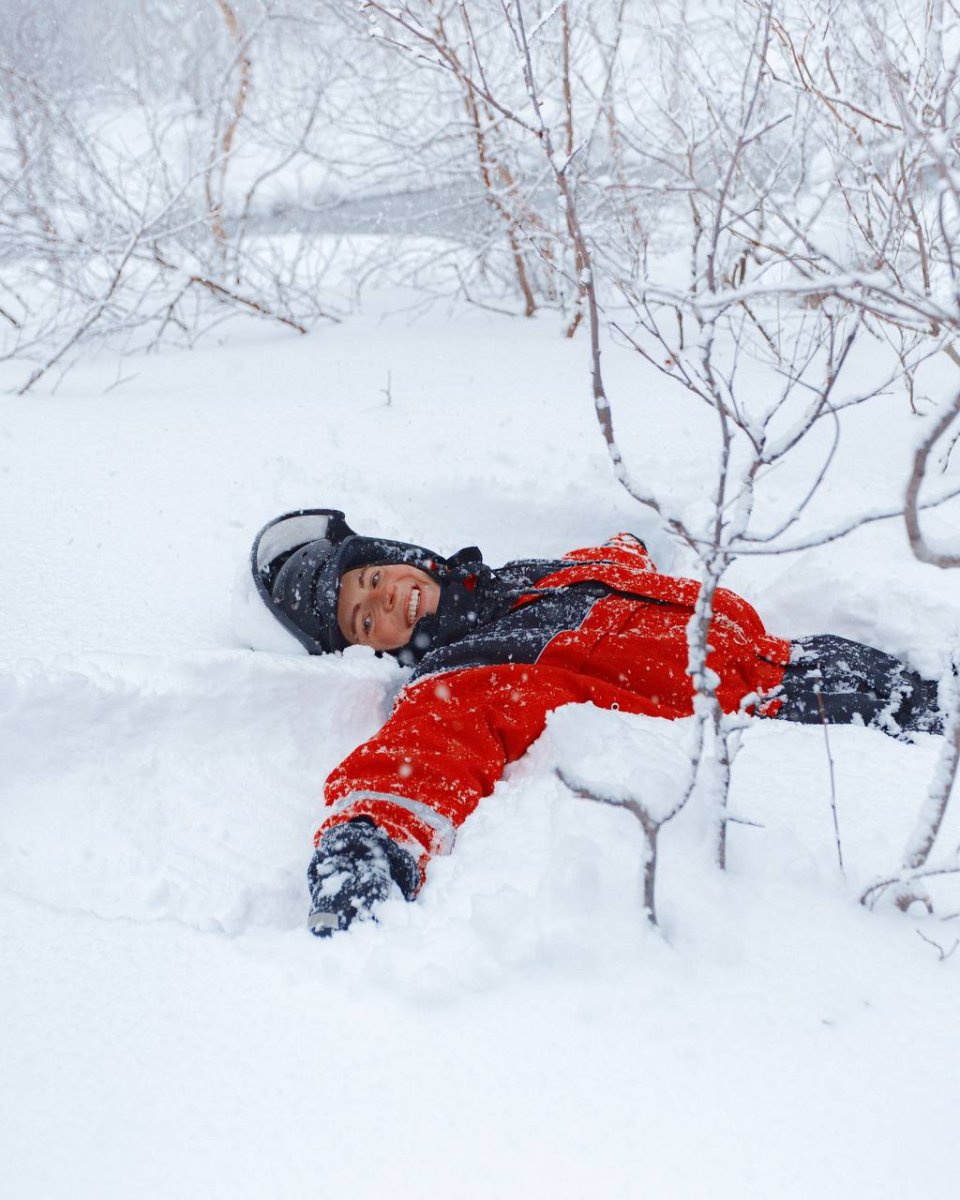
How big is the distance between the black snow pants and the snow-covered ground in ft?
0.40

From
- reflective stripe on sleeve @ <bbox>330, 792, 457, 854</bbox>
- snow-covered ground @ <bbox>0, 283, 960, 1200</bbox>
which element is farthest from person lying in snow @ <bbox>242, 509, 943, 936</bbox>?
snow-covered ground @ <bbox>0, 283, 960, 1200</bbox>

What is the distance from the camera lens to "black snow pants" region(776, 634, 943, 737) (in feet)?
6.34

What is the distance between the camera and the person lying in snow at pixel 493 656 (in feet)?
5.32

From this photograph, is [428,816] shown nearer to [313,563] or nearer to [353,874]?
[353,874]

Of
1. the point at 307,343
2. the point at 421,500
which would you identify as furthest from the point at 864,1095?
the point at 307,343

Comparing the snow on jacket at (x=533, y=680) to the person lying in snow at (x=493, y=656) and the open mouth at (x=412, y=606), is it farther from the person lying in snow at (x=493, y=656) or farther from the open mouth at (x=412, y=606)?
the open mouth at (x=412, y=606)

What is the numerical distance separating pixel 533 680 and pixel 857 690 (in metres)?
0.78

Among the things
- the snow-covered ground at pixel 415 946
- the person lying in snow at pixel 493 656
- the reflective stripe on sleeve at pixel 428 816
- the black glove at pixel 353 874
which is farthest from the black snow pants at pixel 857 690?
the black glove at pixel 353 874

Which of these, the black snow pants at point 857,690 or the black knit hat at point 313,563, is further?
the black knit hat at point 313,563

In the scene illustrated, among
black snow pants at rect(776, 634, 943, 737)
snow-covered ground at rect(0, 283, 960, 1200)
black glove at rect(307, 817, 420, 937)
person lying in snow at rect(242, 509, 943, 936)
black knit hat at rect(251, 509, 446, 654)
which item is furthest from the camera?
black knit hat at rect(251, 509, 446, 654)

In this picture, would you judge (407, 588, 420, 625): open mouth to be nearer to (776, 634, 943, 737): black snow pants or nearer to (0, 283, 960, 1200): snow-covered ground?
(0, 283, 960, 1200): snow-covered ground

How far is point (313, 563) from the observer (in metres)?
2.19

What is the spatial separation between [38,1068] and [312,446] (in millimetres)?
2366

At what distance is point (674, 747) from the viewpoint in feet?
5.04
